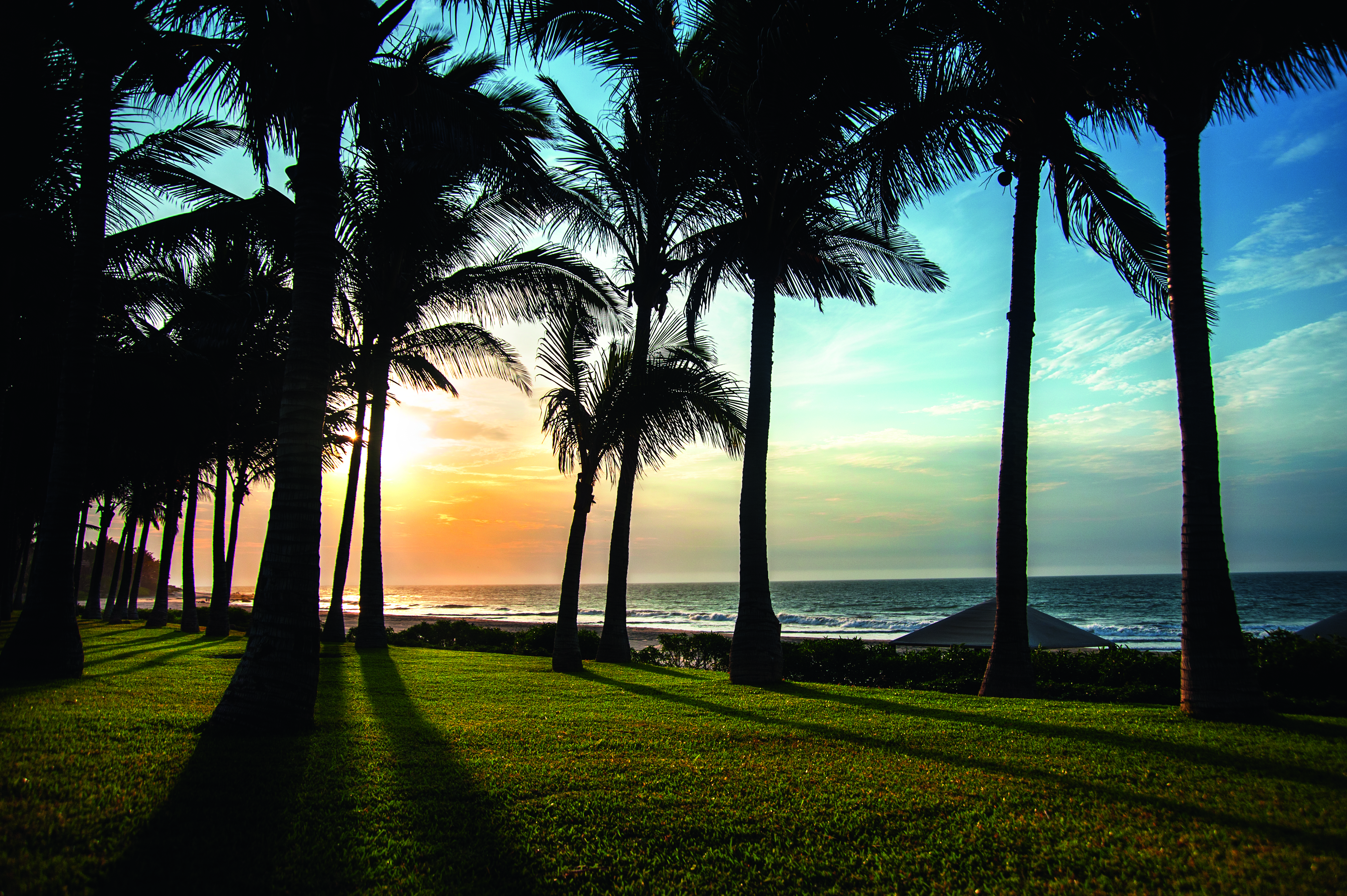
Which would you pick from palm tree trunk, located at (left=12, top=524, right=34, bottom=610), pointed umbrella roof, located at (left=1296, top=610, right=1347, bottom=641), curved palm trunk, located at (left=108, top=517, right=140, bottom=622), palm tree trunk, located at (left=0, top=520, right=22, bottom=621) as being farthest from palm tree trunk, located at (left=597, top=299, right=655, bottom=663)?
palm tree trunk, located at (left=12, top=524, right=34, bottom=610)

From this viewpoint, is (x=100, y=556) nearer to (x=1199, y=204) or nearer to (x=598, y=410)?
(x=598, y=410)

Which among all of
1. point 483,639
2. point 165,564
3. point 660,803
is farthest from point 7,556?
point 660,803

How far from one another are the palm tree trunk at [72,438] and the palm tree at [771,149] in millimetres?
7179

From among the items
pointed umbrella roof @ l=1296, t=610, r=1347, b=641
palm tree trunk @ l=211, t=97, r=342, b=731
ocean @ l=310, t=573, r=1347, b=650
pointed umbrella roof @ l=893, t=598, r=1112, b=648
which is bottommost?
ocean @ l=310, t=573, r=1347, b=650

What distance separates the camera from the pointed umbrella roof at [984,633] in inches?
534

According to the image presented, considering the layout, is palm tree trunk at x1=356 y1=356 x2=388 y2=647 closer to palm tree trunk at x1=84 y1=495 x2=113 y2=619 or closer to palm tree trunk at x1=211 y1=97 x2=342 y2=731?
palm tree trunk at x1=211 y1=97 x2=342 y2=731

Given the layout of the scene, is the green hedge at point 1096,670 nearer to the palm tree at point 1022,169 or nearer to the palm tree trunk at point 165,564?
the palm tree at point 1022,169

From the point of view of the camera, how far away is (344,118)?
7.00 meters

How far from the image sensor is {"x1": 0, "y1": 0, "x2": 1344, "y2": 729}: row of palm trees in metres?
5.89

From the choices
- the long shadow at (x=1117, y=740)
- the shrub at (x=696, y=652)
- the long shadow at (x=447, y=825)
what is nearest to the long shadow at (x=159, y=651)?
the long shadow at (x=447, y=825)

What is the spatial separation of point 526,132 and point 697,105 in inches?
93.2

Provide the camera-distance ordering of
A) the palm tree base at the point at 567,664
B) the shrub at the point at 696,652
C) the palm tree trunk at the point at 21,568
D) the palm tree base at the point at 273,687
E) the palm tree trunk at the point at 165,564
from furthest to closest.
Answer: the palm tree trunk at the point at 21,568 → the palm tree trunk at the point at 165,564 → the shrub at the point at 696,652 → the palm tree base at the point at 567,664 → the palm tree base at the point at 273,687

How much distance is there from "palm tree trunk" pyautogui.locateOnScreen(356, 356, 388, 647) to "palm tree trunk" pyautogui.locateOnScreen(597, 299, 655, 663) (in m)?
4.54

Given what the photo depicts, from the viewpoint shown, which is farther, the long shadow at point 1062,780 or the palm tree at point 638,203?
the palm tree at point 638,203
